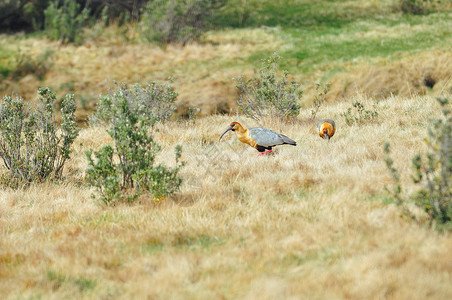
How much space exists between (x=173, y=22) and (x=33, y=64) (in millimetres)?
6827

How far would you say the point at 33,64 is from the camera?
18.5 m

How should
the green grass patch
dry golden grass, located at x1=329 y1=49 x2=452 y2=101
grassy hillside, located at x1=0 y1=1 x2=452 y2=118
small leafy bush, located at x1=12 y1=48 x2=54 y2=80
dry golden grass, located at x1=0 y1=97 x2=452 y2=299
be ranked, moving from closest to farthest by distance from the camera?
dry golden grass, located at x1=0 y1=97 x2=452 y2=299 → the green grass patch → dry golden grass, located at x1=329 y1=49 x2=452 y2=101 → grassy hillside, located at x1=0 y1=1 x2=452 y2=118 → small leafy bush, located at x1=12 y1=48 x2=54 y2=80

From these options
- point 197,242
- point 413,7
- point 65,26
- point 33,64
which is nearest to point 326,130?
point 197,242

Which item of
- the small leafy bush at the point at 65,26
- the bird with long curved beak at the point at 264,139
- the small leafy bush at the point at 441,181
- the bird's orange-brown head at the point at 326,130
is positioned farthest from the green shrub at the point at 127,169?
the small leafy bush at the point at 65,26

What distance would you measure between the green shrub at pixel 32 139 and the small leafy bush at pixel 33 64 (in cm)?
1257

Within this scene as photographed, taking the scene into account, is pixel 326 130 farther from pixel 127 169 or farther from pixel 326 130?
pixel 127 169

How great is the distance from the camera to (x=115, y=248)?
12.7 ft

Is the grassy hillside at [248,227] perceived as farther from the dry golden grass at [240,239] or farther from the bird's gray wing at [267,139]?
the bird's gray wing at [267,139]

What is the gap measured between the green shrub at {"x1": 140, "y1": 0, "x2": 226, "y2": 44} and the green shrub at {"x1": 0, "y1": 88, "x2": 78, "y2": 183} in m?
15.0

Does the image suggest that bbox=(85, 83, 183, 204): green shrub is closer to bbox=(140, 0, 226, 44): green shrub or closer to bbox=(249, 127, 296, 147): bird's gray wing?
bbox=(249, 127, 296, 147): bird's gray wing

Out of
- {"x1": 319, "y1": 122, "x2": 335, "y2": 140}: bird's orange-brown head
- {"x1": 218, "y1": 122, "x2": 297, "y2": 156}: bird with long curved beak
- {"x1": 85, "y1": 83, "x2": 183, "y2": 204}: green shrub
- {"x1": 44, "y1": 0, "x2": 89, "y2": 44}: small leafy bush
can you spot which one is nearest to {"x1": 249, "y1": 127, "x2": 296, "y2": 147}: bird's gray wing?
{"x1": 218, "y1": 122, "x2": 297, "y2": 156}: bird with long curved beak

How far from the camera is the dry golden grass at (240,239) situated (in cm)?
314

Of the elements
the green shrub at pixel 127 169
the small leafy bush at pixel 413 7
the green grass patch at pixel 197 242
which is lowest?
the green grass patch at pixel 197 242

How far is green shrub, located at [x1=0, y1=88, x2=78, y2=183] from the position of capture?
6219mm
